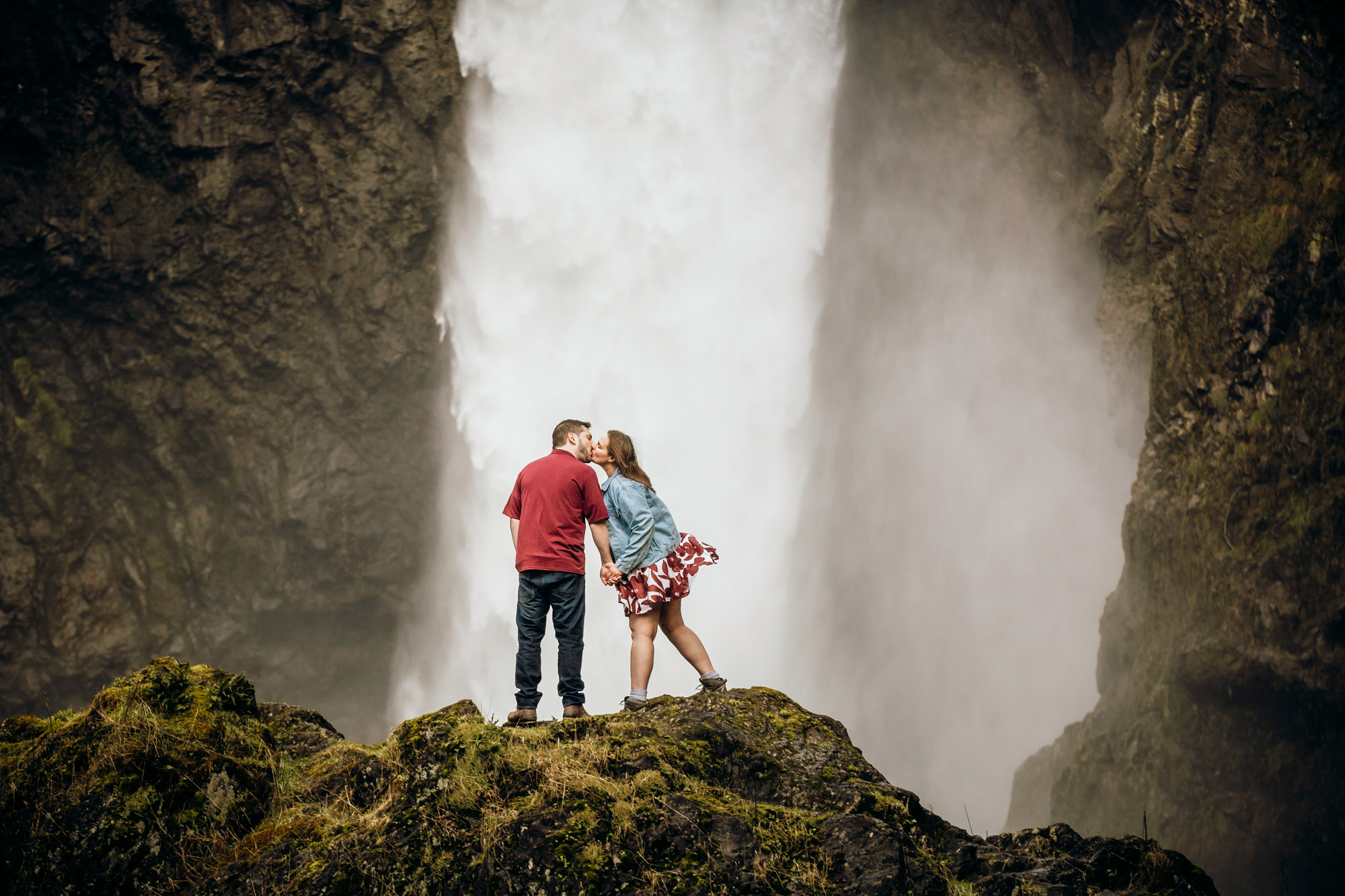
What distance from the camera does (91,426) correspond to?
19.1 meters

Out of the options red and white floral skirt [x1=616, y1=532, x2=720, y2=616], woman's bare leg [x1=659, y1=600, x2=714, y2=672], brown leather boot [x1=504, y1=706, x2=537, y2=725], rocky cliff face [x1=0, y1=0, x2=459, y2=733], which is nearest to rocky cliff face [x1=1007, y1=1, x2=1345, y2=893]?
woman's bare leg [x1=659, y1=600, x2=714, y2=672]

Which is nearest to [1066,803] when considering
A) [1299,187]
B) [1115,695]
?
[1115,695]

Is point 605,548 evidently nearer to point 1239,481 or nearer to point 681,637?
point 681,637

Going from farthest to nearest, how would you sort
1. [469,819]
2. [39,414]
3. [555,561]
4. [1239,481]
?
[39,414]
[1239,481]
[555,561]
[469,819]

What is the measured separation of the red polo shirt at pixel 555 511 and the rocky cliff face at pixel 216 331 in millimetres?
16555

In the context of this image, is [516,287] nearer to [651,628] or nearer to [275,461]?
[275,461]

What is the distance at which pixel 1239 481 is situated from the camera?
10867mm

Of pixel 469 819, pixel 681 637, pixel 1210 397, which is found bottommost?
pixel 469 819

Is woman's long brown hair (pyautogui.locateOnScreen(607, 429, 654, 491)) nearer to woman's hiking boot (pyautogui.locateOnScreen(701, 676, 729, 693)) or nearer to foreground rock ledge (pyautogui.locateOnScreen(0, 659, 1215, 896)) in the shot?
woman's hiking boot (pyautogui.locateOnScreen(701, 676, 729, 693))

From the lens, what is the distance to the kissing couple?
540cm

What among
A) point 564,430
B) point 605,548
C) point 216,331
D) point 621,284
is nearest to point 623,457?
point 564,430

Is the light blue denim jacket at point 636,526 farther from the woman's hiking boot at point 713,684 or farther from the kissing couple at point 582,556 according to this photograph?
the woman's hiking boot at point 713,684

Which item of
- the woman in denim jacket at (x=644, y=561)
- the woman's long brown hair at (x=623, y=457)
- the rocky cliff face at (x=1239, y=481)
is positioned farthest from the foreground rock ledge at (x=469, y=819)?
the rocky cliff face at (x=1239, y=481)

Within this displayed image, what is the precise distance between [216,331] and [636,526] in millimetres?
17313
